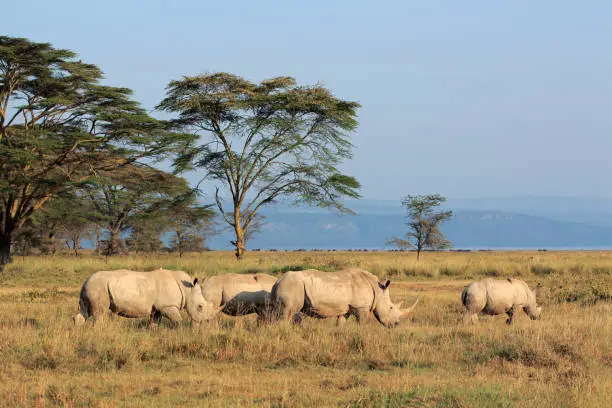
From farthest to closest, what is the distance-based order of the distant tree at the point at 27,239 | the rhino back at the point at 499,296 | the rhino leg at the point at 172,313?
the distant tree at the point at 27,239, the rhino back at the point at 499,296, the rhino leg at the point at 172,313

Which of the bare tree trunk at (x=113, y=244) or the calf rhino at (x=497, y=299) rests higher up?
the bare tree trunk at (x=113, y=244)

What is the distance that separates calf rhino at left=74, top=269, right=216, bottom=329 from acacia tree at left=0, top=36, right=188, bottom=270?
18.4m

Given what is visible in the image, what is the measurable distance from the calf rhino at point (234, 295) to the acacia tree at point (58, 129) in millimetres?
18379

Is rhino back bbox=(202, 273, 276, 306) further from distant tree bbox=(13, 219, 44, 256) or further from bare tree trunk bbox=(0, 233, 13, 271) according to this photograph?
distant tree bbox=(13, 219, 44, 256)

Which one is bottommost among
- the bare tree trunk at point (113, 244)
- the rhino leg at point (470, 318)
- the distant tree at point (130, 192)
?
the rhino leg at point (470, 318)

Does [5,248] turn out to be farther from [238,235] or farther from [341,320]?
[341,320]

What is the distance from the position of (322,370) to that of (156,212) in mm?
30295

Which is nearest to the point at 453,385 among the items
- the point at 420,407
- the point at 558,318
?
the point at 420,407

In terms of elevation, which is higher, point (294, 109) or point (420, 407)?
point (294, 109)

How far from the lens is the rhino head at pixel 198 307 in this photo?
11.5 m

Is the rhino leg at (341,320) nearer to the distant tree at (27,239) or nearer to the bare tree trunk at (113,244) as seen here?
the bare tree trunk at (113,244)

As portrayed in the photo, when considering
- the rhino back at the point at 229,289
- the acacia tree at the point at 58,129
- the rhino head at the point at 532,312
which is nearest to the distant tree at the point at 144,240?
the acacia tree at the point at 58,129

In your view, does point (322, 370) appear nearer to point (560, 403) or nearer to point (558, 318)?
point (560, 403)

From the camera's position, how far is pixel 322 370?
8883 millimetres
